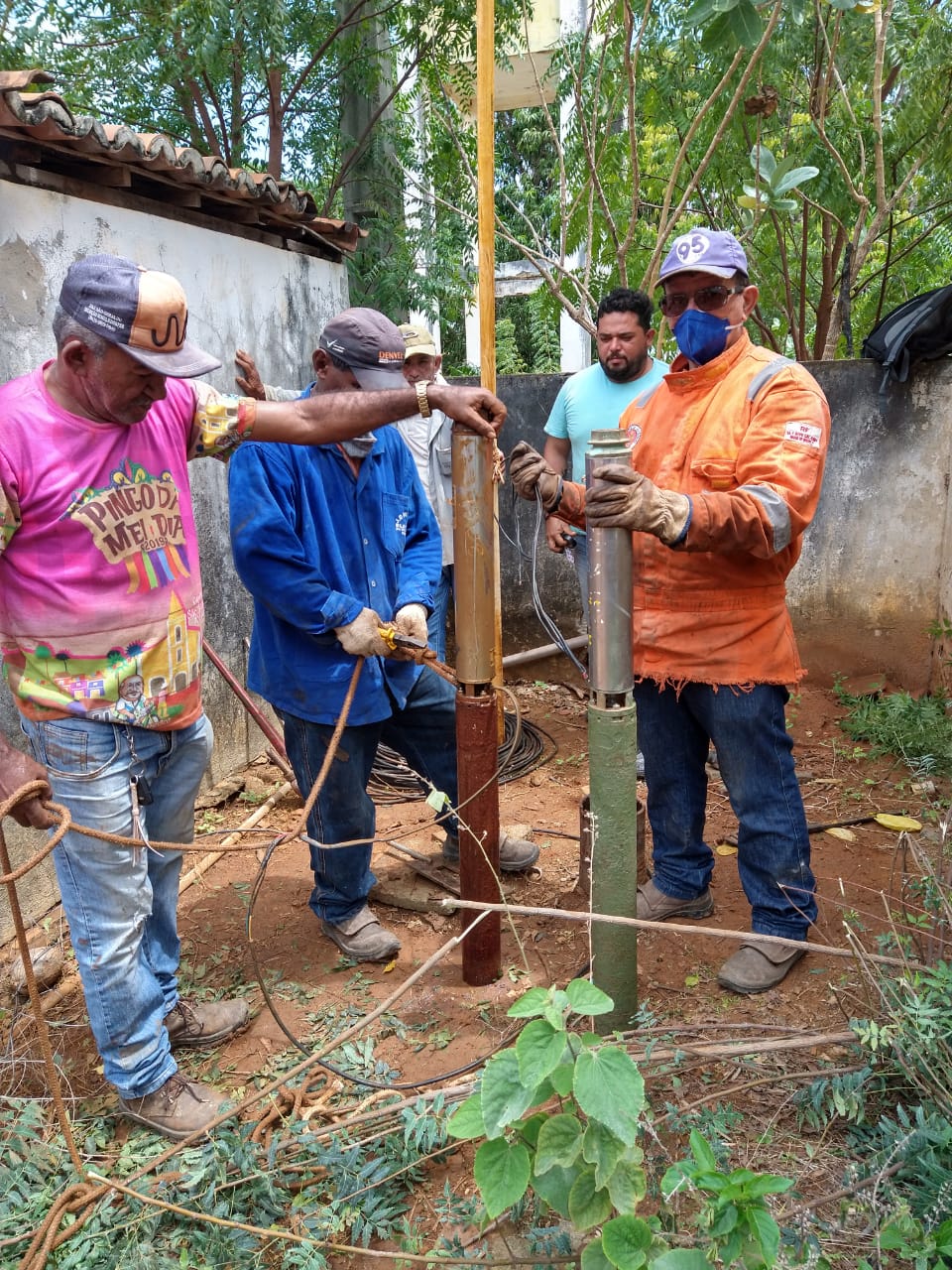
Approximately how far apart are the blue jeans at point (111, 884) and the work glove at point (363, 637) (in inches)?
23.8

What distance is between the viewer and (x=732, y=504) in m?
2.57

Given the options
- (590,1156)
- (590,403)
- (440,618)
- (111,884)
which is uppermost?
(590,403)

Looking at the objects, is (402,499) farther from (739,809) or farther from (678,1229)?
(678,1229)

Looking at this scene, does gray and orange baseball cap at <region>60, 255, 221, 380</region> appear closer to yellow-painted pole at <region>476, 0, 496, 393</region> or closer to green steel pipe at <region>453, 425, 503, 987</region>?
green steel pipe at <region>453, 425, 503, 987</region>

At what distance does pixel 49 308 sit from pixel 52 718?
2402mm

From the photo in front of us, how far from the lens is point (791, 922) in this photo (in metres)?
3.05

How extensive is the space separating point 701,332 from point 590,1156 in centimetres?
229

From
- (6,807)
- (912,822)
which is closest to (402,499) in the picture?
(6,807)

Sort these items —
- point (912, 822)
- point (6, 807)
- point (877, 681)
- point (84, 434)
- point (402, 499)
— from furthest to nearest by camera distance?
point (877, 681)
point (912, 822)
point (402, 499)
point (84, 434)
point (6, 807)

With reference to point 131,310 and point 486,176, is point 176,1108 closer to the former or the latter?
point 131,310

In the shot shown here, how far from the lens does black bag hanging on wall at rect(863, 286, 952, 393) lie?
544 centimetres

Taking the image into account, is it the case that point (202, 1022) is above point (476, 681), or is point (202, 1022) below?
below

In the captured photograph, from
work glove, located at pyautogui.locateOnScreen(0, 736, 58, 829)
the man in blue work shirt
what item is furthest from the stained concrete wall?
work glove, located at pyautogui.locateOnScreen(0, 736, 58, 829)

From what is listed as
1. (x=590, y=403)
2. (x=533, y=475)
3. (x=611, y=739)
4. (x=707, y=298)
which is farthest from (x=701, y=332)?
(x=590, y=403)
